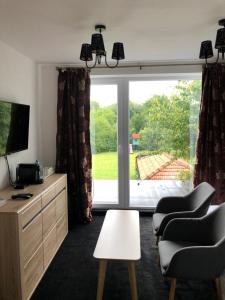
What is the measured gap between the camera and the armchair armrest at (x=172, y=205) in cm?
336

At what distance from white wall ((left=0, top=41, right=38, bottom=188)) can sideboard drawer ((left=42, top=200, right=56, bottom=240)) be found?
59 cm

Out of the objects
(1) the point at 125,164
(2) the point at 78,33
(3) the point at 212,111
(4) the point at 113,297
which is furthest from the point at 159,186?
(2) the point at 78,33

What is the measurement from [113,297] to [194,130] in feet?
9.15

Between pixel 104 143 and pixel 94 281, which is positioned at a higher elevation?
pixel 104 143

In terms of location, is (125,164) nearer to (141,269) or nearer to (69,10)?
(141,269)

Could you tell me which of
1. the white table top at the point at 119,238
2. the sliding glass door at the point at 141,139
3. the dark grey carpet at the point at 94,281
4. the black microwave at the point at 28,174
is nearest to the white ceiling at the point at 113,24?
the sliding glass door at the point at 141,139

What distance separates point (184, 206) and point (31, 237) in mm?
1767

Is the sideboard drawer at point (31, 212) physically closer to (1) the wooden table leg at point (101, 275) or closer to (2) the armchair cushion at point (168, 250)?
(1) the wooden table leg at point (101, 275)

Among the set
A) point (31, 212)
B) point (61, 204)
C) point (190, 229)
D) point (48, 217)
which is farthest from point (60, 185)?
point (190, 229)

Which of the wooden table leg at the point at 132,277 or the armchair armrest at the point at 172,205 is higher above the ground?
the armchair armrest at the point at 172,205

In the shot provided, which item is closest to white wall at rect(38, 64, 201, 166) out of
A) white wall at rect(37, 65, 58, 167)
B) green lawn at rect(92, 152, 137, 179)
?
white wall at rect(37, 65, 58, 167)

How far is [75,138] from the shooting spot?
4219 millimetres

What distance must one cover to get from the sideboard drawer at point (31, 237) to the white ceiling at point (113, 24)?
1777 millimetres

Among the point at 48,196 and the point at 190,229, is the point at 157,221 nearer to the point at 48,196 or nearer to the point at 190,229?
the point at 190,229
